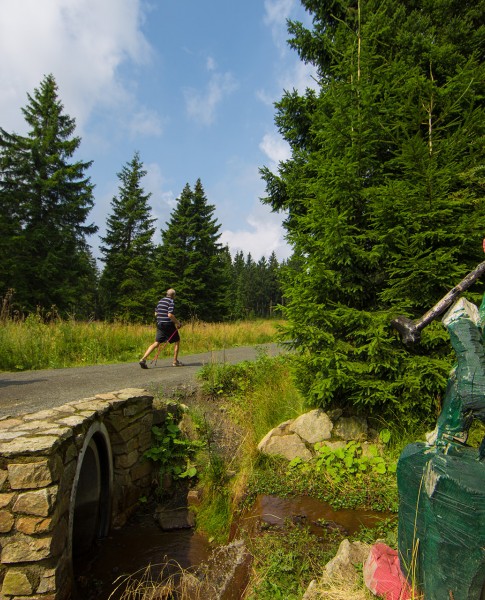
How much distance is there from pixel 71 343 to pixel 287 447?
6.80 meters

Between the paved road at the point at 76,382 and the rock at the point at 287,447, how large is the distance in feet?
5.03

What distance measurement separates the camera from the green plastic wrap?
1.54 meters

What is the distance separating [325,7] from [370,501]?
8640mm

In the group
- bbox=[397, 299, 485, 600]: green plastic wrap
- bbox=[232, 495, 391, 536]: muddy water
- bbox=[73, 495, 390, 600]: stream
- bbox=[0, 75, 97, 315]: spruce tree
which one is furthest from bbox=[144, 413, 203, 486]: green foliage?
bbox=[0, 75, 97, 315]: spruce tree

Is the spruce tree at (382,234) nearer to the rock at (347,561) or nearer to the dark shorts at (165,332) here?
the rock at (347,561)

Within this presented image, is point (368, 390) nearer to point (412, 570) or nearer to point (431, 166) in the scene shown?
point (412, 570)

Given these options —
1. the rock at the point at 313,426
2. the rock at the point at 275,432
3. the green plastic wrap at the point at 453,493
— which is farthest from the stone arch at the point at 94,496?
the green plastic wrap at the point at 453,493

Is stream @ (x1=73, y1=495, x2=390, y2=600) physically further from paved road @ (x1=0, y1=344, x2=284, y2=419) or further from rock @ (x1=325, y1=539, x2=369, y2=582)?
paved road @ (x1=0, y1=344, x2=284, y2=419)

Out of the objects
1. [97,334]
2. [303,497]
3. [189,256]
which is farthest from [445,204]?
[189,256]

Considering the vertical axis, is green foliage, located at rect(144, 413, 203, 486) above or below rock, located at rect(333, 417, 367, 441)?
below

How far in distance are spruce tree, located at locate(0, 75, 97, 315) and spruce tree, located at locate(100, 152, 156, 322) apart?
23.9ft

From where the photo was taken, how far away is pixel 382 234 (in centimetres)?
423

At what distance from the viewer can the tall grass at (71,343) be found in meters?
7.69

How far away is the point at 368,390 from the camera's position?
13.0ft
